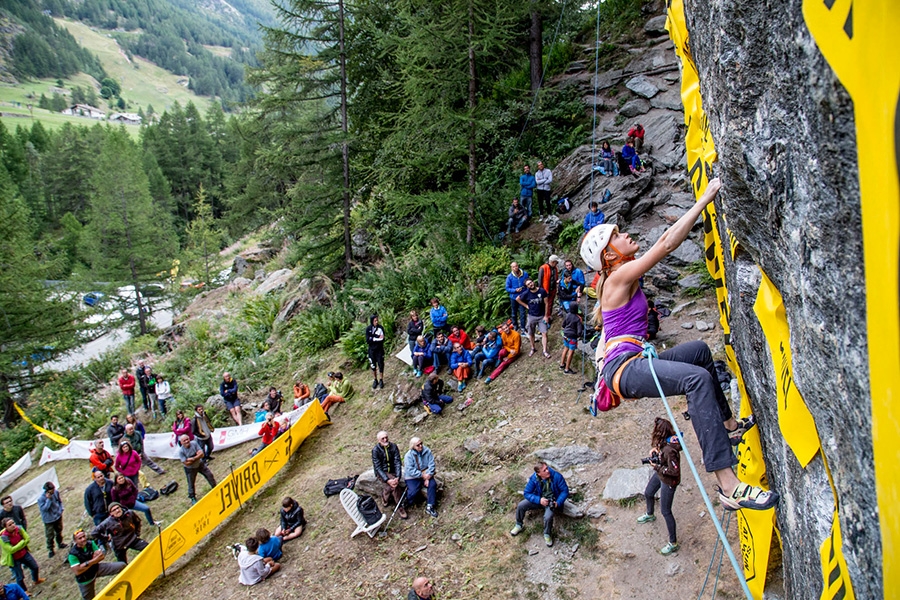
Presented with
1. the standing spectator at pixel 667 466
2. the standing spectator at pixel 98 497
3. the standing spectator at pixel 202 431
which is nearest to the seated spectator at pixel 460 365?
the standing spectator at pixel 667 466

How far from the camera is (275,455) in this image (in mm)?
13234

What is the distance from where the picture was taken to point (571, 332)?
453 inches

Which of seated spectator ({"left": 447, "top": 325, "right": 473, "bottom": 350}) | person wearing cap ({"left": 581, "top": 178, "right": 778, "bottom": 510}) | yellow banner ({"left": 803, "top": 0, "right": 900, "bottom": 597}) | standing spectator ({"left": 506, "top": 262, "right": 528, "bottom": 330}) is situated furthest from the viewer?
seated spectator ({"left": 447, "top": 325, "right": 473, "bottom": 350})

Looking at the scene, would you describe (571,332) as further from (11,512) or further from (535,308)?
(11,512)

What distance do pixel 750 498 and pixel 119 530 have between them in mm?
10905

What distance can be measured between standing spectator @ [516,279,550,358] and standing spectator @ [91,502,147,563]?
29.2 ft

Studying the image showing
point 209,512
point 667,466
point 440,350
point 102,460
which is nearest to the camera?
point 667,466

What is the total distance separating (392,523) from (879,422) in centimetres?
922

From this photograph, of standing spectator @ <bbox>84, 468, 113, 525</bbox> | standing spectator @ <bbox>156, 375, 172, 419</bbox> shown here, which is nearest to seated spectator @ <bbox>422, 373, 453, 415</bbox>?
standing spectator @ <bbox>84, 468, 113, 525</bbox>

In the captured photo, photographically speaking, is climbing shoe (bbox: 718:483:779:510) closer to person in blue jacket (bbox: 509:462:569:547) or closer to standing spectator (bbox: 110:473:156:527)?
person in blue jacket (bbox: 509:462:569:547)

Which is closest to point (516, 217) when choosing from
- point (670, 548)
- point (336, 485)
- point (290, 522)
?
point (336, 485)

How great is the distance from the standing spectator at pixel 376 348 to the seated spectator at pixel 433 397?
2159 millimetres

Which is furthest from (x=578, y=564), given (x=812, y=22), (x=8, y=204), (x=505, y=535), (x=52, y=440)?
(x=8, y=204)

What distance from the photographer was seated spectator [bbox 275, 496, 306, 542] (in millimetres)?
10648
